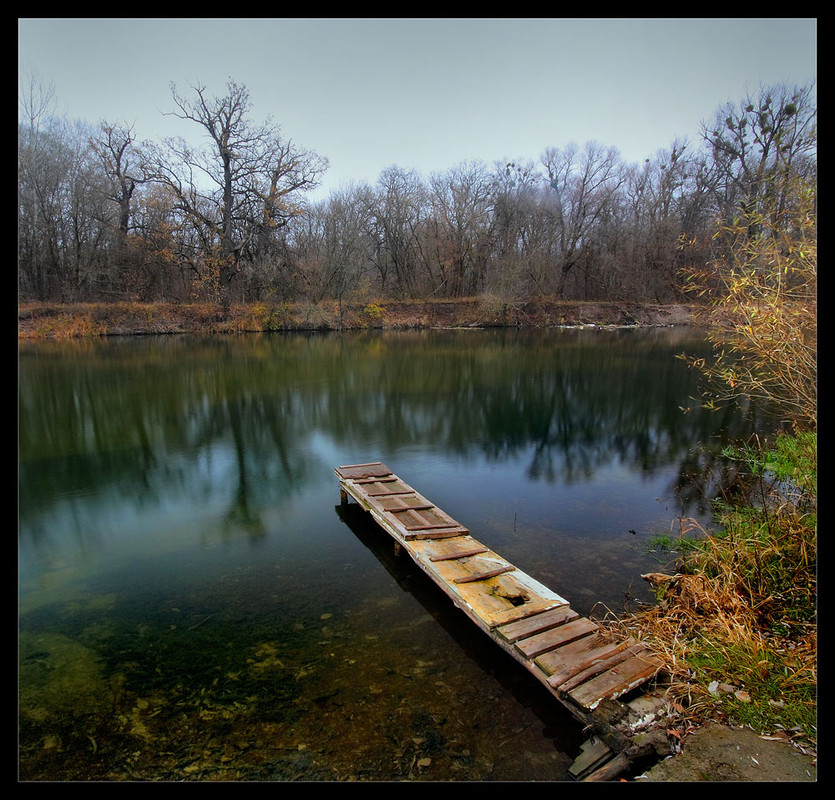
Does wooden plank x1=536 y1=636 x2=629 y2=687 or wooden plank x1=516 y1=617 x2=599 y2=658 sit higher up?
wooden plank x1=516 y1=617 x2=599 y2=658

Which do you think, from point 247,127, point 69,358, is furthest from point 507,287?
point 69,358

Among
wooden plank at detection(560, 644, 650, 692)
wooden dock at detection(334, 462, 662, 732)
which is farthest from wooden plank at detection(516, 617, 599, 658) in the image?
wooden plank at detection(560, 644, 650, 692)

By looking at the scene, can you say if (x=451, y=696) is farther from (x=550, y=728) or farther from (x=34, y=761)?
(x=34, y=761)

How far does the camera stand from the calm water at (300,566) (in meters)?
3.82

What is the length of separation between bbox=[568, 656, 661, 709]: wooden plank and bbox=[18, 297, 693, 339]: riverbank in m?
36.7

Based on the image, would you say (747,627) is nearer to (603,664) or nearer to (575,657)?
(603,664)

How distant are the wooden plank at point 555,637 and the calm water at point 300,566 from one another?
1.47 ft

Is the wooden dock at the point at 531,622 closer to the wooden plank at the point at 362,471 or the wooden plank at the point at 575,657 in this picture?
the wooden plank at the point at 575,657

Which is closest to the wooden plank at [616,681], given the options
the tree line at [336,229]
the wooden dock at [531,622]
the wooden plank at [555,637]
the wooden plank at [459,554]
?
the wooden dock at [531,622]

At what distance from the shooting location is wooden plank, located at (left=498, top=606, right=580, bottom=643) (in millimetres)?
4234

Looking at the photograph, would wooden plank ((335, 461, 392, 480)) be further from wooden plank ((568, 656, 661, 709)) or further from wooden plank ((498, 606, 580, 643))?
wooden plank ((568, 656, 661, 709))

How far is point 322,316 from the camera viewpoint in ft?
131

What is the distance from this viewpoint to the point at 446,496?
29.2ft

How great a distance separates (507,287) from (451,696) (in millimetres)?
42359
